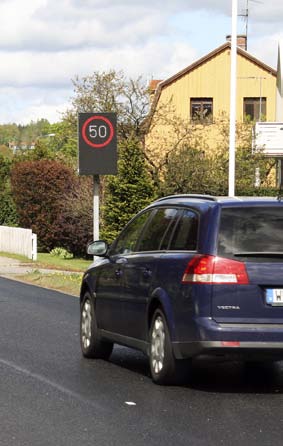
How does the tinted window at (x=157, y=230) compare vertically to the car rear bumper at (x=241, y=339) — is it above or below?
above

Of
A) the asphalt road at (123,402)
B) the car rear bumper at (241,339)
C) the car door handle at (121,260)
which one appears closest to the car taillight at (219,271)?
the car rear bumper at (241,339)

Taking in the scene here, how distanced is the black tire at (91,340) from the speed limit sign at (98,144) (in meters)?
8.89

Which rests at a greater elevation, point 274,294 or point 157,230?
point 157,230

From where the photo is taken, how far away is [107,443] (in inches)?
297

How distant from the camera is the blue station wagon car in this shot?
9.63 metres

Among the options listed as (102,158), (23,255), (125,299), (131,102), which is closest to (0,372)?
(125,299)

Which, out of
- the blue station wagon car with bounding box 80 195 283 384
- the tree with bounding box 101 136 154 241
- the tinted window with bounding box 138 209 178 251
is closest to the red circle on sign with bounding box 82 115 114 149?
the tinted window with bounding box 138 209 178 251

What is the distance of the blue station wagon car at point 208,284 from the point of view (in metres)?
9.63

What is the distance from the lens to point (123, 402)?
30.4 feet

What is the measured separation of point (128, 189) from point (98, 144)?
20.1 meters

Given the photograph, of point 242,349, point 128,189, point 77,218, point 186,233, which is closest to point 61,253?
point 77,218

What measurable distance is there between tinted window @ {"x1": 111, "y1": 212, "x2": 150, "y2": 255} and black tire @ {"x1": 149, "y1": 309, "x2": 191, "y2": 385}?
129 cm

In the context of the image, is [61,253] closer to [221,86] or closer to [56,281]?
[56,281]

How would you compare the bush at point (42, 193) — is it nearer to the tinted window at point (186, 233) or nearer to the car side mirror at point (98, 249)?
the car side mirror at point (98, 249)
